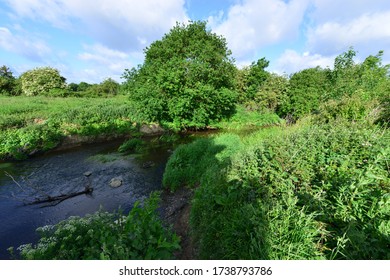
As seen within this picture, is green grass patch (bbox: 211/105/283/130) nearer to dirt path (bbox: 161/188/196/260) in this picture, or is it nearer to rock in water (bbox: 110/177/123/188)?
rock in water (bbox: 110/177/123/188)

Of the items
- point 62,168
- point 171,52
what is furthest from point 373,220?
point 171,52

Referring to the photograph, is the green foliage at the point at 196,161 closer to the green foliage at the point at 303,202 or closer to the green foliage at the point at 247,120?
the green foliage at the point at 303,202

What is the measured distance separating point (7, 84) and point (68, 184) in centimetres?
4999

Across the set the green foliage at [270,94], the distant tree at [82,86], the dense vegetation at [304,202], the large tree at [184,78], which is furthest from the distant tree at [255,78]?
the distant tree at [82,86]

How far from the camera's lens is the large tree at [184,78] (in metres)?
16.5

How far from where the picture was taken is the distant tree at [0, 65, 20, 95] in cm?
3942

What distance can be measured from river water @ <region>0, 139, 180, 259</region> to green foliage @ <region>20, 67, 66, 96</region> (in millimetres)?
38500

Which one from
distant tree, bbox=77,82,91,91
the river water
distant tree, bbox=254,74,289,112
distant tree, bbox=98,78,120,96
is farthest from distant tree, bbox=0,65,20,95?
distant tree, bbox=254,74,289,112

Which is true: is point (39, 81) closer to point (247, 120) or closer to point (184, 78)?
point (184, 78)

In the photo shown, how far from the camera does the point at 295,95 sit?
83.1ft

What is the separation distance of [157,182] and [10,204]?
5.71 m

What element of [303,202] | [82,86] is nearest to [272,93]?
[303,202]

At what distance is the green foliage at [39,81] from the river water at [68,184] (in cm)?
3850

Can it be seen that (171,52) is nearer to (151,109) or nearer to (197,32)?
(197,32)
